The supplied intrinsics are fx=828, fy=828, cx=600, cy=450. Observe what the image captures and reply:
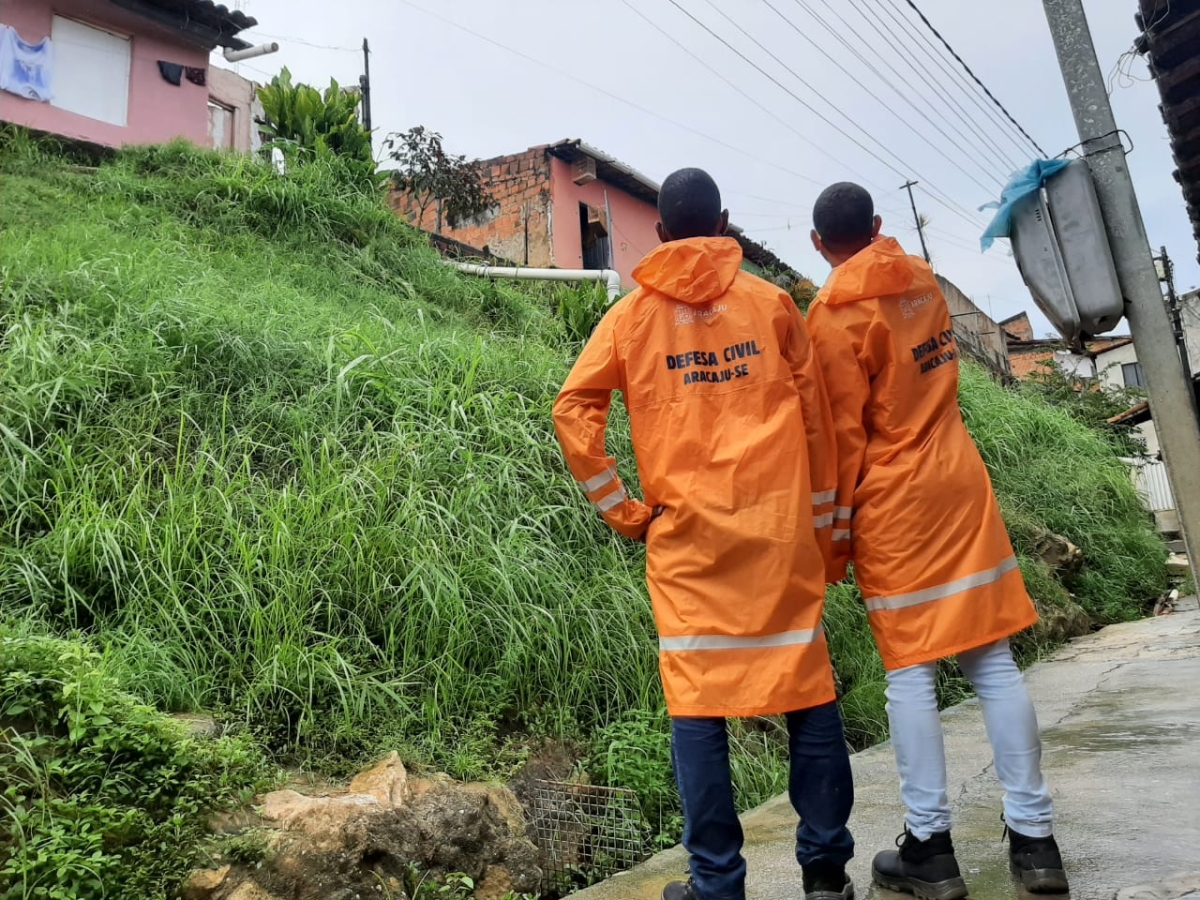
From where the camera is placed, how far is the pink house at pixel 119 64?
1134 centimetres

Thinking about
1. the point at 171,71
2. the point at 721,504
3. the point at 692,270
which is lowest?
the point at 721,504

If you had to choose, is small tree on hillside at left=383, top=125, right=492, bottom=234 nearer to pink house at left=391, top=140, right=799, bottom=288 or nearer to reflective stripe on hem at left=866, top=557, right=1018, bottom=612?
pink house at left=391, top=140, right=799, bottom=288

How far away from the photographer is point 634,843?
A: 272 centimetres

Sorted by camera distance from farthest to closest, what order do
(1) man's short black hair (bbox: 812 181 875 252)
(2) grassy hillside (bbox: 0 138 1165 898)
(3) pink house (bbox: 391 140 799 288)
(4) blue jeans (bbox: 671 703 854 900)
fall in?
(3) pink house (bbox: 391 140 799 288)
(2) grassy hillside (bbox: 0 138 1165 898)
(1) man's short black hair (bbox: 812 181 875 252)
(4) blue jeans (bbox: 671 703 854 900)

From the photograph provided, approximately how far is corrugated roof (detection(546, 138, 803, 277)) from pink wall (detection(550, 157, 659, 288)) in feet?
0.47

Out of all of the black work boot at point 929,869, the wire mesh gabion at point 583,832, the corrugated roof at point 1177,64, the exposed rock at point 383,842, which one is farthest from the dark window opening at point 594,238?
the black work boot at point 929,869

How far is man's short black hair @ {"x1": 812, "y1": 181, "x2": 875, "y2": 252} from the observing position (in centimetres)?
227

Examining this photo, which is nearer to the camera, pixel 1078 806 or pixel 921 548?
pixel 921 548

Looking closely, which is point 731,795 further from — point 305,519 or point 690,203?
point 305,519

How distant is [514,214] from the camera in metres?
16.1

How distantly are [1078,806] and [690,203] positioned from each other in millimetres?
2191

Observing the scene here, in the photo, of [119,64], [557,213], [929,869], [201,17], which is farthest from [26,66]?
[929,869]

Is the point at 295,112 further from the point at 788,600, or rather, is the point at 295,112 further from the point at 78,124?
the point at 788,600

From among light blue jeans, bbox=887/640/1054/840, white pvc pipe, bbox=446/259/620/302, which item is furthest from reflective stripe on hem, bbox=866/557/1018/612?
white pvc pipe, bbox=446/259/620/302
